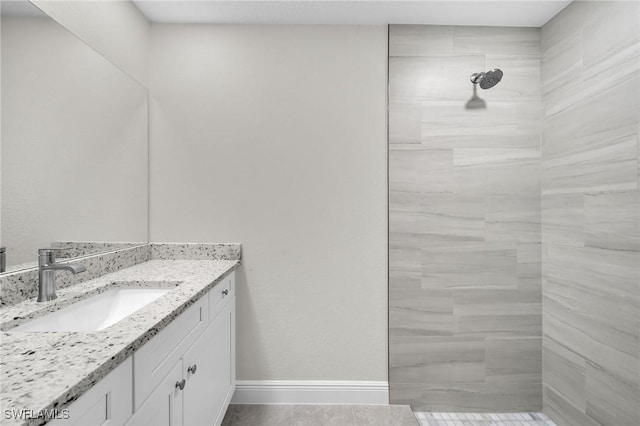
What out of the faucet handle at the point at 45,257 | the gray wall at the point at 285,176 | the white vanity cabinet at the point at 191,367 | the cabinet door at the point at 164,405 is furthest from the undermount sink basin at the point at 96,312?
the gray wall at the point at 285,176

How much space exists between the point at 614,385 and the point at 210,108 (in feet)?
8.92

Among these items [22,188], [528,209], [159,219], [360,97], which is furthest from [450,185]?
[22,188]

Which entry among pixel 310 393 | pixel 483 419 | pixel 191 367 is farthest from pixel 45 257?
pixel 483 419

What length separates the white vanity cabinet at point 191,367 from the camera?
3.26 ft

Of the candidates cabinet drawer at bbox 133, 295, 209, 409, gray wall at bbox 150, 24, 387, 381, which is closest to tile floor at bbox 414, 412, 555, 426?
gray wall at bbox 150, 24, 387, 381

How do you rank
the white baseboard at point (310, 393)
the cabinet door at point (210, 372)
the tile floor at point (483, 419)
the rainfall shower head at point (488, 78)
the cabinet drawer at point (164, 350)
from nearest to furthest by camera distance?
the cabinet drawer at point (164, 350) < the cabinet door at point (210, 372) < the rainfall shower head at point (488, 78) < the tile floor at point (483, 419) < the white baseboard at point (310, 393)

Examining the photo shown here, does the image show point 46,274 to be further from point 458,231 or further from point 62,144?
point 458,231

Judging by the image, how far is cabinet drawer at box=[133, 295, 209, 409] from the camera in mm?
940

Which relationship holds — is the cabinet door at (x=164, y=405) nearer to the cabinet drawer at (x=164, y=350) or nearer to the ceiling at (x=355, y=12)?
the cabinet drawer at (x=164, y=350)

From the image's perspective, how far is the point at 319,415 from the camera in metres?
2.00

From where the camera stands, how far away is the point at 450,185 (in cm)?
211

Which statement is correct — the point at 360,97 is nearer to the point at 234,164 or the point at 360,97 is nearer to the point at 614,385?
the point at 234,164

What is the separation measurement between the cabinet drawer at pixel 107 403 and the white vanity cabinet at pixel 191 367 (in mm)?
41

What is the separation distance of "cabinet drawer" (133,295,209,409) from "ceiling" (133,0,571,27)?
5.66 ft
